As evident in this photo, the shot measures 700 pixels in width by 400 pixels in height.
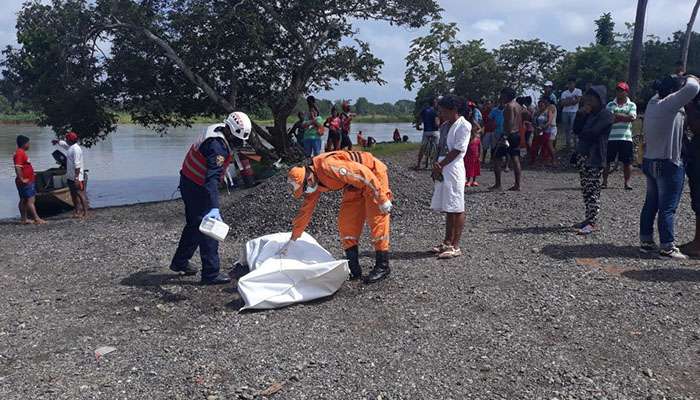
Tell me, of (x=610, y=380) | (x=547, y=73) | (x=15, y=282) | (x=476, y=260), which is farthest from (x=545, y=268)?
(x=547, y=73)

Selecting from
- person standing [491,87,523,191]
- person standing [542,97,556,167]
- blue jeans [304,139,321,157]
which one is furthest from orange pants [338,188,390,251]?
person standing [542,97,556,167]

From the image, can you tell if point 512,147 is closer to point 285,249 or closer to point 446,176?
point 446,176

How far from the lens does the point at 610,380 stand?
374 cm

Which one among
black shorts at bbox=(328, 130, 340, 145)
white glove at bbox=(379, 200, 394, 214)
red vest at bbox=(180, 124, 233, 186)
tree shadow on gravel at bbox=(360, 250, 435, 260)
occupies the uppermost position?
black shorts at bbox=(328, 130, 340, 145)

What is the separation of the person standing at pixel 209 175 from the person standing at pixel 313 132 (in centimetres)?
781

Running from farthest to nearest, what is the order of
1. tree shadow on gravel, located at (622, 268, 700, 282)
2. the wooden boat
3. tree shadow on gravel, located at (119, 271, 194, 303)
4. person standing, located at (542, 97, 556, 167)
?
person standing, located at (542, 97, 556, 167) < the wooden boat < tree shadow on gravel, located at (119, 271, 194, 303) < tree shadow on gravel, located at (622, 268, 700, 282)

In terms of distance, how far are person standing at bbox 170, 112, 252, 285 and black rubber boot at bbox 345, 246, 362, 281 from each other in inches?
48.2

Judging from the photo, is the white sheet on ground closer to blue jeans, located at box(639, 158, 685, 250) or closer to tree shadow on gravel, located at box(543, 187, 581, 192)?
blue jeans, located at box(639, 158, 685, 250)

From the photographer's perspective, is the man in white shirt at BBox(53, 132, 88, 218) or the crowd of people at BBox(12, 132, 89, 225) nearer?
the crowd of people at BBox(12, 132, 89, 225)

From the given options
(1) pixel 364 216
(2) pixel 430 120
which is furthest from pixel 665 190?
(2) pixel 430 120

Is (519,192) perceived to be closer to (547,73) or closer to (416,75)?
(416,75)

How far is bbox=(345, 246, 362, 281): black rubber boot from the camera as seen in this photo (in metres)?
5.82

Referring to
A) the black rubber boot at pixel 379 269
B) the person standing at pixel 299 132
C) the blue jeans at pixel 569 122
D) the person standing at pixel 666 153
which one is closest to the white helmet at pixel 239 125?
the black rubber boot at pixel 379 269

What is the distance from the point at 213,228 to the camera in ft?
17.4
